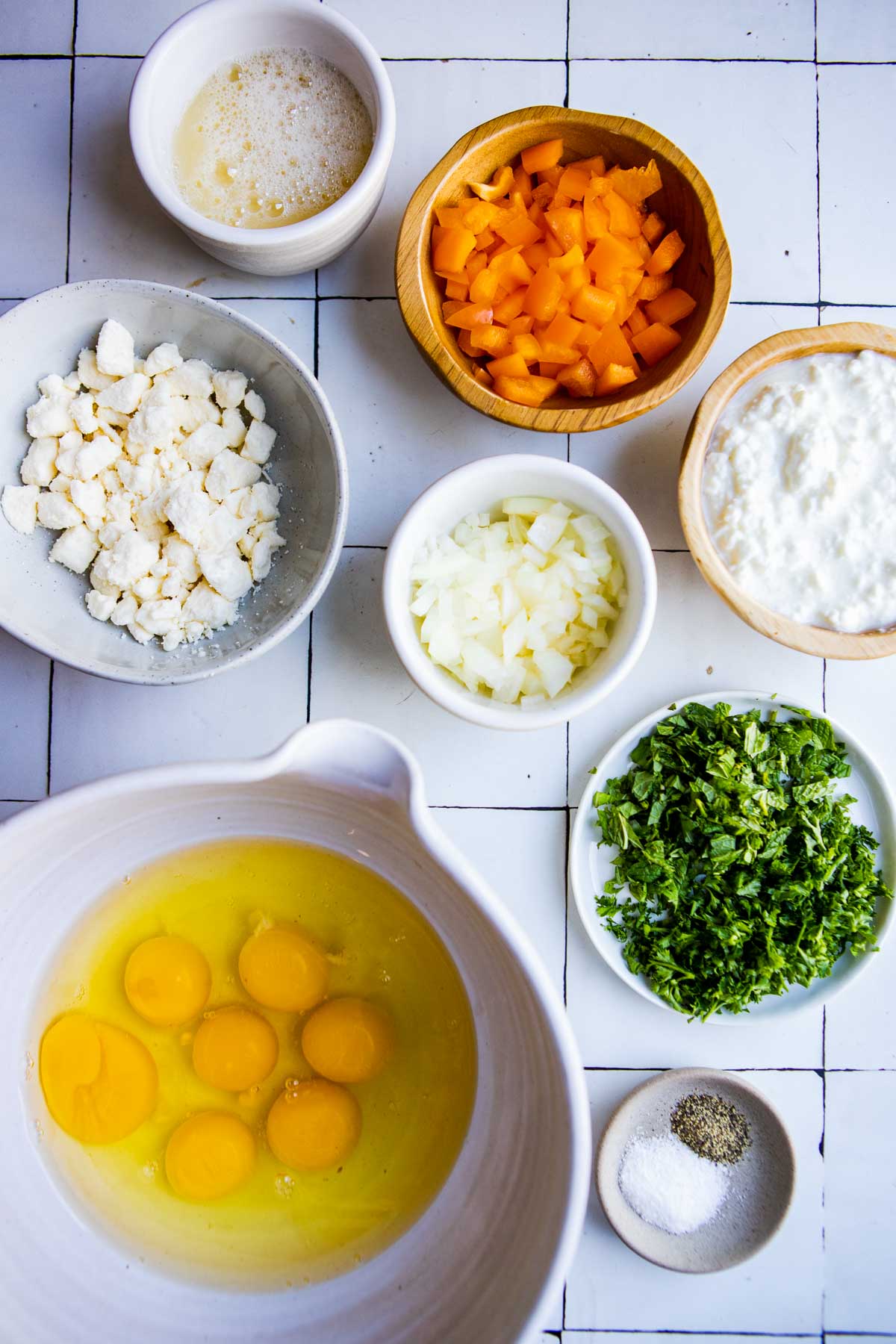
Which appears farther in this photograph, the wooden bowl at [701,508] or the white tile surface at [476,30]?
the white tile surface at [476,30]

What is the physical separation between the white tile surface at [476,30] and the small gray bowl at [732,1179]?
1.39m

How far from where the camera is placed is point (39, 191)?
52.0 inches

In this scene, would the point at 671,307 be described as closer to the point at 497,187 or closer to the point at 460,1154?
the point at 497,187

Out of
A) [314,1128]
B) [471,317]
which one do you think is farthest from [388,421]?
[314,1128]

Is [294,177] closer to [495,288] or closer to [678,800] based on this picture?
[495,288]

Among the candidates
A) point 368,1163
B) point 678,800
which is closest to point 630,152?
point 678,800

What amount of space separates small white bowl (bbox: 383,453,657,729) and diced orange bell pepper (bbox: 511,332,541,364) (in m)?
0.14

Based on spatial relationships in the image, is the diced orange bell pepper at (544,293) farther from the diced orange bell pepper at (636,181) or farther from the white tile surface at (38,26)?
the white tile surface at (38,26)

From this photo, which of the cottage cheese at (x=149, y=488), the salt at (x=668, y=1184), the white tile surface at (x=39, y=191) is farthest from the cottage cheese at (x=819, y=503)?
the white tile surface at (x=39, y=191)

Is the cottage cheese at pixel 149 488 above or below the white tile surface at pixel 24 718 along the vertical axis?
above

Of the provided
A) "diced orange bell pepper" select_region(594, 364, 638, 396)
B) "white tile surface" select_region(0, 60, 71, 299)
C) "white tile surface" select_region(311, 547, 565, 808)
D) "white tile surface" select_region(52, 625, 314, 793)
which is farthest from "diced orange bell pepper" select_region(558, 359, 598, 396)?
"white tile surface" select_region(0, 60, 71, 299)

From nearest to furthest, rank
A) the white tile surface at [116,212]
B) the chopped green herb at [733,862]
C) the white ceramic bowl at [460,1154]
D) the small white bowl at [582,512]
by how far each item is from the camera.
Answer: the white ceramic bowl at [460,1154] → the small white bowl at [582,512] → the chopped green herb at [733,862] → the white tile surface at [116,212]

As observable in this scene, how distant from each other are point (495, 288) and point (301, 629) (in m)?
0.50

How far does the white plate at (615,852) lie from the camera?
1.26 meters
